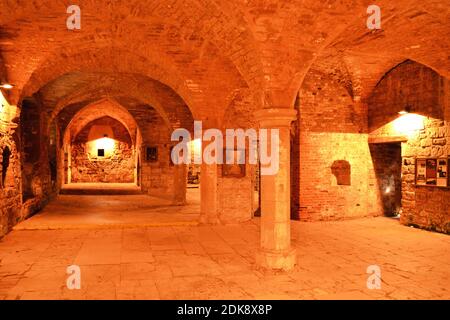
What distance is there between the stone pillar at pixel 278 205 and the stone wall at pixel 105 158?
54.8 feet

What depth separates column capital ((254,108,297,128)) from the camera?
5.04 metres

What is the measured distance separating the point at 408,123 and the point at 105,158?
53.7ft

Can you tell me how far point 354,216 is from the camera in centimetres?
949

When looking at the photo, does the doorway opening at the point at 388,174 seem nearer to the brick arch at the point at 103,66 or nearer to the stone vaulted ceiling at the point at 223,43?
the stone vaulted ceiling at the point at 223,43

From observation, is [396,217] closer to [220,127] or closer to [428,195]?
[428,195]

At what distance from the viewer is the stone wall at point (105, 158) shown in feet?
67.2

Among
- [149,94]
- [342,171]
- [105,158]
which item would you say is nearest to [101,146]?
[105,158]

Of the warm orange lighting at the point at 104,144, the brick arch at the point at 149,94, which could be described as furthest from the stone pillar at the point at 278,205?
the warm orange lighting at the point at 104,144

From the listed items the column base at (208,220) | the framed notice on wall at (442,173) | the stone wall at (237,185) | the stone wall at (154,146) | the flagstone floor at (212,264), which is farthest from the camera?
the stone wall at (154,146)

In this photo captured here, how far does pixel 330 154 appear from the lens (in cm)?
921

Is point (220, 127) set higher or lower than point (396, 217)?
higher

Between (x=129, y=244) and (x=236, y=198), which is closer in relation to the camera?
(x=129, y=244)

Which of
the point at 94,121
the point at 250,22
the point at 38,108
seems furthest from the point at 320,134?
the point at 94,121

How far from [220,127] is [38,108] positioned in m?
5.73
